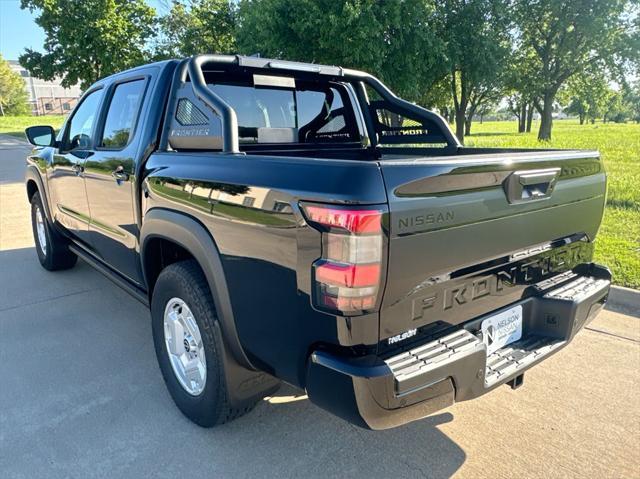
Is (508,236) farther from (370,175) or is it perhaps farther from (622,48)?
(622,48)

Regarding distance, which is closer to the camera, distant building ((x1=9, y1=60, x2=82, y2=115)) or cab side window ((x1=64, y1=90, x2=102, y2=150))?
cab side window ((x1=64, y1=90, x2=102, y2=150))

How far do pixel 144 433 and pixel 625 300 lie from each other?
3.97 metres

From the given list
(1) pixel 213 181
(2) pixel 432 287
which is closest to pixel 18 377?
(1) pixel 213 181

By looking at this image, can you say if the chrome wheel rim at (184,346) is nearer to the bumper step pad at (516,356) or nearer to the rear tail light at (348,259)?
the rear tail light at (348,259)

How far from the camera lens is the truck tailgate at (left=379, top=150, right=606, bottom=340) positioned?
5.74ft

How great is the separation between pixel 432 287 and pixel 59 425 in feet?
7.30

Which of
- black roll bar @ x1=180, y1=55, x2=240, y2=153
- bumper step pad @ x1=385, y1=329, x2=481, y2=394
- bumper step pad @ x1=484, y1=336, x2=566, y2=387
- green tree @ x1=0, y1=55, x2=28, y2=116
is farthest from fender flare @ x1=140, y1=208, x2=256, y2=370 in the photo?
green tree @ x1=0, y1=55, x2=28, y2=116

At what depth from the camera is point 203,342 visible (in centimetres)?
239

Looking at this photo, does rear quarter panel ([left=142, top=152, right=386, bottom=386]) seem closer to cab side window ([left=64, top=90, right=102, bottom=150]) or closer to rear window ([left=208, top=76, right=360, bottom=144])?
rear window ([left=208, top=76, right=360, bottom=144])

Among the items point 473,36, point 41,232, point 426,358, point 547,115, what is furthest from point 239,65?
point 547,115

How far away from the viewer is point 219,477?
7.52ft

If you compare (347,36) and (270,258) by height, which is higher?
(347,36)

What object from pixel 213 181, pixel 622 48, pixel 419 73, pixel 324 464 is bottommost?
pixel 324 464

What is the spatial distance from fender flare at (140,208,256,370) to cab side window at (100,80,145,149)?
99cm
